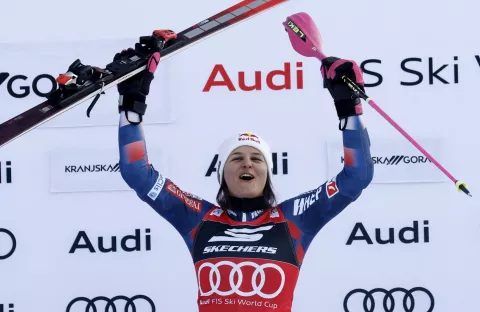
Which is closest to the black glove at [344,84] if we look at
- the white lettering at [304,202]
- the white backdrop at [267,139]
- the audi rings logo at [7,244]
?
the white lettering at [304,202]

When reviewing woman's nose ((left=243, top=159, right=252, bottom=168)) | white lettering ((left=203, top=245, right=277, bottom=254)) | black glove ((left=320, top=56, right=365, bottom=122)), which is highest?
black glove ((left=320, top=56, right=365, bottom=122))

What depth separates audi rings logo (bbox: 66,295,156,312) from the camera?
153 inches

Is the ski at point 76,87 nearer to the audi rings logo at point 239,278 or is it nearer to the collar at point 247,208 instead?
the collar at point 247,208

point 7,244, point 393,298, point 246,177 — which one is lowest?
point 393,298

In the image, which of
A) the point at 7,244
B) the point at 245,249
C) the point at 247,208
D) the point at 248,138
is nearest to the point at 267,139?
the point at 248,138

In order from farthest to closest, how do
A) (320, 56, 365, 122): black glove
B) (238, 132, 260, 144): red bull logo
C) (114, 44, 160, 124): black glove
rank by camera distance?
(238, 132, 260, 144): red bull logo, (114, 44, 160, 124): black glove, (320, 56, 365, 122): black glove

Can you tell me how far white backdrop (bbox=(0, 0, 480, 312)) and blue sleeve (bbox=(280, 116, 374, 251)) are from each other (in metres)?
0.90

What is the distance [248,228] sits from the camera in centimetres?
291

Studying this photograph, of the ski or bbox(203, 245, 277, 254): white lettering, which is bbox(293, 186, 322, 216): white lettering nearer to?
bbox(203, 245, 277, 254): white lettering

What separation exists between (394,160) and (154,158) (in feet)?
3.34

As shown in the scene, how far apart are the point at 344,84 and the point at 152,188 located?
0.71 m

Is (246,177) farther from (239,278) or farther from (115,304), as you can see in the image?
(115,304)

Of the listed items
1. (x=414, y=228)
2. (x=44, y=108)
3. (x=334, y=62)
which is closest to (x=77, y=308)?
(x=44, y=108)

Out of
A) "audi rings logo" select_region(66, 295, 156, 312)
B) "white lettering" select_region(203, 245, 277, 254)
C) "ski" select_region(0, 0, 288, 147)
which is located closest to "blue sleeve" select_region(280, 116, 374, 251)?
"white lettering" select_region(203, 245, 277, 254)
